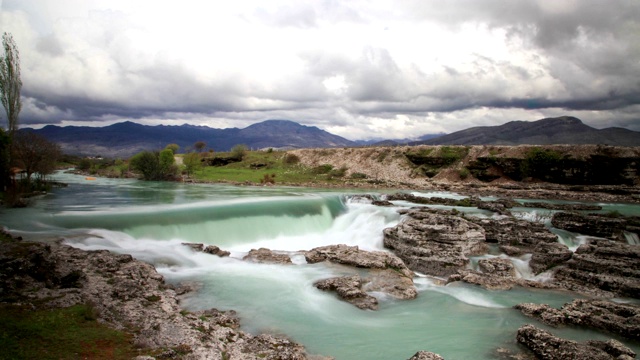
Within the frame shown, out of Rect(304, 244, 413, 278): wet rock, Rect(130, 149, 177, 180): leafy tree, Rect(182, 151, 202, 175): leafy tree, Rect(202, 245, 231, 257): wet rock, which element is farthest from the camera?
Rect(182, 151, 202, 175): leafy tree

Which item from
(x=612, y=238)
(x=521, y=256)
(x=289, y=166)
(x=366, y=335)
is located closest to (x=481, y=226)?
(x=521, y=256)

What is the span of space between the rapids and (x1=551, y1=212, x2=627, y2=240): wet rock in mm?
1061

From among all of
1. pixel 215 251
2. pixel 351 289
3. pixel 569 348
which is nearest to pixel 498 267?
pixel 351 289

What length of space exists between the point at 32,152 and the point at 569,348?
52602 millimetres

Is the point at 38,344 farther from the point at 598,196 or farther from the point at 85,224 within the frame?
the point at 598,196

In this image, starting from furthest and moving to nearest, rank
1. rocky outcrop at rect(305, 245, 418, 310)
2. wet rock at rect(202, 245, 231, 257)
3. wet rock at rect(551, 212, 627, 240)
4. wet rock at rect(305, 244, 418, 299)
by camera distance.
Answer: wet rock at rect(551, 212, 627, 240) < wet rock at rect(202, 245, 231, 257) < wet rock at rect(305, 244, 418, 299) < rocky outcrop at rect(305, 245, 418, 310)

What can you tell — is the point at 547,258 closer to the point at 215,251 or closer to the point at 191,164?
the point at 215,251

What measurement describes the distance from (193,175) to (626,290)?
2869 inches

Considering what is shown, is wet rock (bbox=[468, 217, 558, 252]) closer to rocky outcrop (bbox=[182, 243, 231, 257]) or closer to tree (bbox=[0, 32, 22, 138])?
rocky outcrop (bbox=[182, 243, 231, 257])

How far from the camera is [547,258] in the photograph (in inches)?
842

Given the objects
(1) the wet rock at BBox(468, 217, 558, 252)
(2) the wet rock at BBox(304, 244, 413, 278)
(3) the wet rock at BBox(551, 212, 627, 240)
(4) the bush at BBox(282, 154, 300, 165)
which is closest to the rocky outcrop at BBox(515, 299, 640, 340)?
(2) the wet rock at BBox(304, 244, 413, 278)

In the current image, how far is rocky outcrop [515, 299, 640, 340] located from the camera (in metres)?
13.4

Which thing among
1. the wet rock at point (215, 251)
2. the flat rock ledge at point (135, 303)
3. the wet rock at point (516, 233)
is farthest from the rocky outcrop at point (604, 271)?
the wet rock at point (215, 251)

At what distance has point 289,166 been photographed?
3324 inches
